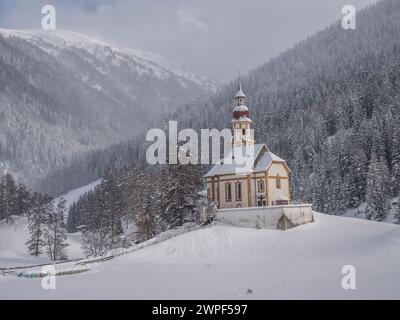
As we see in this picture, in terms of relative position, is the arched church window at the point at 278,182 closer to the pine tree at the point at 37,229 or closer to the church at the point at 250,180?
the church at the point at 250,180

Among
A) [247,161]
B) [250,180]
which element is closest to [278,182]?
[250,180]

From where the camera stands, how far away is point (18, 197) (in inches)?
3912

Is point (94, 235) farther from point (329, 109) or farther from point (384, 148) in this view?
point (329, 109)

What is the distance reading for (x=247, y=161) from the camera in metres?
51.1

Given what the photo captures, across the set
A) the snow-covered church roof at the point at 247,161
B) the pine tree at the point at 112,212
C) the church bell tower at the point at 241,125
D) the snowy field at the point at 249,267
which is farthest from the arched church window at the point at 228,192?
the pine tree at the point at 112,212

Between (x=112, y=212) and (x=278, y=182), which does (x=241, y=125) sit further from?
(x=112, y=212)

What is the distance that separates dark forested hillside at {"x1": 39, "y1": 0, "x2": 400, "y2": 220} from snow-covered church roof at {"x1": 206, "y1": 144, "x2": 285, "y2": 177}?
29.3 metres

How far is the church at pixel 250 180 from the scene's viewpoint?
164 feet

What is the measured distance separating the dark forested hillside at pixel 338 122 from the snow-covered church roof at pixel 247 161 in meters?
29.3

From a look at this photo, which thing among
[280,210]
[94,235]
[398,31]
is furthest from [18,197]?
[398,31]

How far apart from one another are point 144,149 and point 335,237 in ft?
498

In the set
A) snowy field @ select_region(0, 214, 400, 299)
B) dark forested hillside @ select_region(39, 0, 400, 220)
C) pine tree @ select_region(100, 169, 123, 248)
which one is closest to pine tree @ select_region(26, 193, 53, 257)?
pine tree @ select_region(100, 169, 123, 248)

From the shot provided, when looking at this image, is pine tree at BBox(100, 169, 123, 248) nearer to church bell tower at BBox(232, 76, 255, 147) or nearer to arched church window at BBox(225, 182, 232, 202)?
church bell tower at BBox(232, 76, 255, 147)

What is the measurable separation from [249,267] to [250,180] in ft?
57.0
